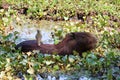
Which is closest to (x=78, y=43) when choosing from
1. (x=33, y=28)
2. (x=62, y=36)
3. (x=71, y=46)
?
(x=71, y=46)

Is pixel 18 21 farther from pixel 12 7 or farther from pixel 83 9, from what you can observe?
pixel 83 9

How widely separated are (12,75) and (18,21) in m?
3.85

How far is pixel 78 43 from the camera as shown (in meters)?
6.45

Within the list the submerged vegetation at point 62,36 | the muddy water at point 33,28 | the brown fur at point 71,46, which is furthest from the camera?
the muddy water at point 33,28

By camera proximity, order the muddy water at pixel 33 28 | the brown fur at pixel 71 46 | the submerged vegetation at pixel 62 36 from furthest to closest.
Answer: the muddy water at pixel 33 28 < the brown fur at pixel 71 46 < the submerged vegetation at pixel 62 36

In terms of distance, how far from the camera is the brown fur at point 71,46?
643 cm

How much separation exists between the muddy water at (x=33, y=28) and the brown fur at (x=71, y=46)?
116 centimetres

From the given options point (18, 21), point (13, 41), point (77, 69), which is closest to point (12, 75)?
point (77, 69)

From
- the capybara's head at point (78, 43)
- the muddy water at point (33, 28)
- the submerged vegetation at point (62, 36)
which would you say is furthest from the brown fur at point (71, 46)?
the muddy water at point (33, 28)

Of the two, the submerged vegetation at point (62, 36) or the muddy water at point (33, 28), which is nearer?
the submerged vegetation at point (62, 36)

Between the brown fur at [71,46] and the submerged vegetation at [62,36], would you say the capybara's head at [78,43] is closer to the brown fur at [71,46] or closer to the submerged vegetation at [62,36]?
the brown fur at [71,46]

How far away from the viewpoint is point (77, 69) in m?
5.93

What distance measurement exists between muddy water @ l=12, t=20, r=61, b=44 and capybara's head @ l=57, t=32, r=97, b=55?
1223 mm

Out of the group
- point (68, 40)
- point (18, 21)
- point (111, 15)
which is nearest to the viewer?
point (68, 40)
